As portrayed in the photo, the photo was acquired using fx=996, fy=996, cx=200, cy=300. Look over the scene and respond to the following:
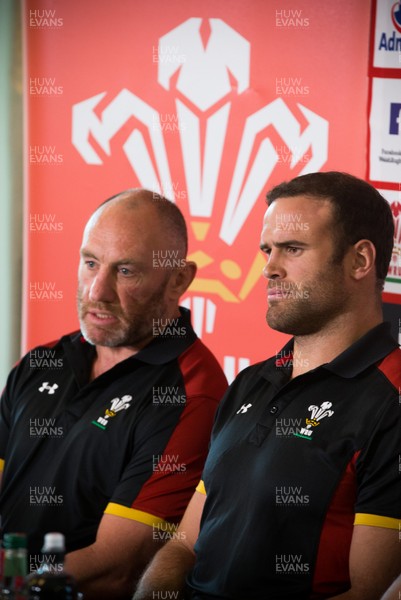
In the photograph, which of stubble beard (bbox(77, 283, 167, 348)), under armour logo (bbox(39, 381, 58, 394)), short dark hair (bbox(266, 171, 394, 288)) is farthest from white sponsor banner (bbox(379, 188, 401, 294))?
under armour logo (bbox(39, 381, 58, 394))

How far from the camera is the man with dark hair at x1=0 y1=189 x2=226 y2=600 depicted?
2.24 meters

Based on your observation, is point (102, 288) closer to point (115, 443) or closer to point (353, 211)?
point (115, 443)

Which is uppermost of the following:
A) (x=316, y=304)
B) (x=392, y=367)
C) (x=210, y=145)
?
(x=210, y=145)

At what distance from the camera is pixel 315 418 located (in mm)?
1984

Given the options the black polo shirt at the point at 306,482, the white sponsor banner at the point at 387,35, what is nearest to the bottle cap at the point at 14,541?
the black polo shirt at the point at 306,482

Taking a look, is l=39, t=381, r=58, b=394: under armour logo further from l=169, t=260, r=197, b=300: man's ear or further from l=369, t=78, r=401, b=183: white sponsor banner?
l=369, t=78, r=401, b=183: white sponsor banner

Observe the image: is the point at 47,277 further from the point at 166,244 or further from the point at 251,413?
the point at 251,413

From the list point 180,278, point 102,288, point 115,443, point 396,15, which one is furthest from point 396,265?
point 115,443

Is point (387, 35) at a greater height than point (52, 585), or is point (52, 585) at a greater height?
point (387, 35)

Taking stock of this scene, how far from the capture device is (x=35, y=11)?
347 centimetres

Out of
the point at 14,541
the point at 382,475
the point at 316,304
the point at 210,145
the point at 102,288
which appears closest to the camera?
the point at 14,541

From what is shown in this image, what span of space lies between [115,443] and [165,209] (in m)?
0.62

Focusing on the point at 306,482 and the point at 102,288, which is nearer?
the point at 306,482

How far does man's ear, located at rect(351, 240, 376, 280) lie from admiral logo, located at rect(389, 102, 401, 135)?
0.70m
